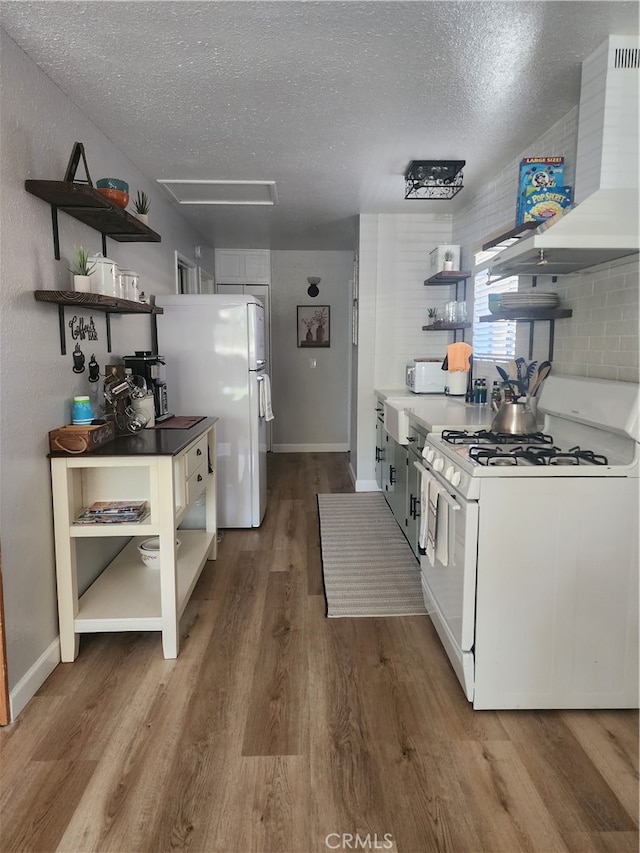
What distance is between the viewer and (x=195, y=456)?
2.79m

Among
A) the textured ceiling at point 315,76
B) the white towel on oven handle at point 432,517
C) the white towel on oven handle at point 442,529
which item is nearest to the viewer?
the textured ceiling at point 315,76

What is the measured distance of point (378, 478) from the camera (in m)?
4.91

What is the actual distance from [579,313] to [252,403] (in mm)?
2170

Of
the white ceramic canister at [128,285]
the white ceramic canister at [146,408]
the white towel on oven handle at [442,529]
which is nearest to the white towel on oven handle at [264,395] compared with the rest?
the white ceramic canister at [146,408]

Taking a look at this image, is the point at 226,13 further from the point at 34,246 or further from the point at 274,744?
the point at 274,744

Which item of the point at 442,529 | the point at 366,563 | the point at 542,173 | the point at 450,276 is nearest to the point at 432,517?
the point at 442,529

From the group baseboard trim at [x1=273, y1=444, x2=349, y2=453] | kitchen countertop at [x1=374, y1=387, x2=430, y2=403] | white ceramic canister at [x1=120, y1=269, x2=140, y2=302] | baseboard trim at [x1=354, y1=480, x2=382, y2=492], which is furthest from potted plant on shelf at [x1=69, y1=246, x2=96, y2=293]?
baseboard trim at [x1=273, y1=444, x2=349, y2=453]

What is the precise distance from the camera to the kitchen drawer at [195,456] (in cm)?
261

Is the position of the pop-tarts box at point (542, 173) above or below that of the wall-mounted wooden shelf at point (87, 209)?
above

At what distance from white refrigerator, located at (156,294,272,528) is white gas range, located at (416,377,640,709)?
6.99ft

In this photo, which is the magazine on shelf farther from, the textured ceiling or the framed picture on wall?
the framed picture on wall

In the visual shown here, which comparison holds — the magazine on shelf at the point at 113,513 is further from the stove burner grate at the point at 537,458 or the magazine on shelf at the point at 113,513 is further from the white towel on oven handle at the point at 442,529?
the stove burner grate at the point at 537,458

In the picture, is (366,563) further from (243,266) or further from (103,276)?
(243,266)

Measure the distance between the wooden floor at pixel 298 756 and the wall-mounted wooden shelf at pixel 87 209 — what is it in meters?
1.85
